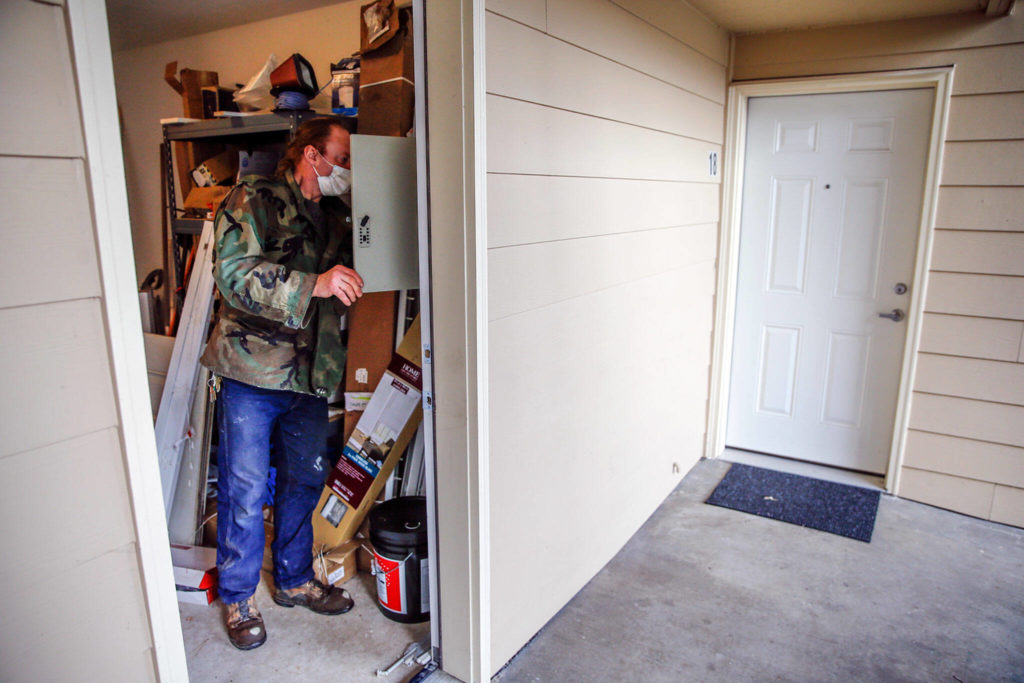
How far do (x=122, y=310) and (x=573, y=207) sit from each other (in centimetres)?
152

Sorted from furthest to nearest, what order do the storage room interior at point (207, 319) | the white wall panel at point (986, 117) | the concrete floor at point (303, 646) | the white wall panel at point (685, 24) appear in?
the white wall panel at point (986, 117) < the white wall panel at point (685, 24) < the storage room interior at point (207, 319) < the concrete floor at point (303, 646)

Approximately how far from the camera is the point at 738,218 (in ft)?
12.2

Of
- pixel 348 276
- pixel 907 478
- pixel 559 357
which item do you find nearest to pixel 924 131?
pixel 907 478

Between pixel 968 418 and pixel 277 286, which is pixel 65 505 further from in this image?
pixel 968 418

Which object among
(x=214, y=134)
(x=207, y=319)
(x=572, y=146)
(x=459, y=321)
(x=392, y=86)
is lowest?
(x=207, y=319)

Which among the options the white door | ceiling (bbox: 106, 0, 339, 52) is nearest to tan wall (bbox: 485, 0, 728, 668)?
the white door

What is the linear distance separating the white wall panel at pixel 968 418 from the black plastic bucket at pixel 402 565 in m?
2.54

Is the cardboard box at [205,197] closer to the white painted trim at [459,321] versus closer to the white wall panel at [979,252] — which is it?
the white painted trim at [459,321]

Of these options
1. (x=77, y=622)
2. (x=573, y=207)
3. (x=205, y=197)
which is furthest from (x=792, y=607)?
(x=205, y=197)

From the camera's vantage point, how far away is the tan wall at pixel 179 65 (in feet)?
10.9

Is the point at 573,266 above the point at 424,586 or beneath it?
above

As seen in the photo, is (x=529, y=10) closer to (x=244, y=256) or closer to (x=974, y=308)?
(x=244, y=256)

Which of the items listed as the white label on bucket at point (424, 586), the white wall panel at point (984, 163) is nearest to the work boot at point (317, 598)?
the white label on bucket at point (424, 586)

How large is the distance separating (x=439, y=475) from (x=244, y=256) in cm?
89
